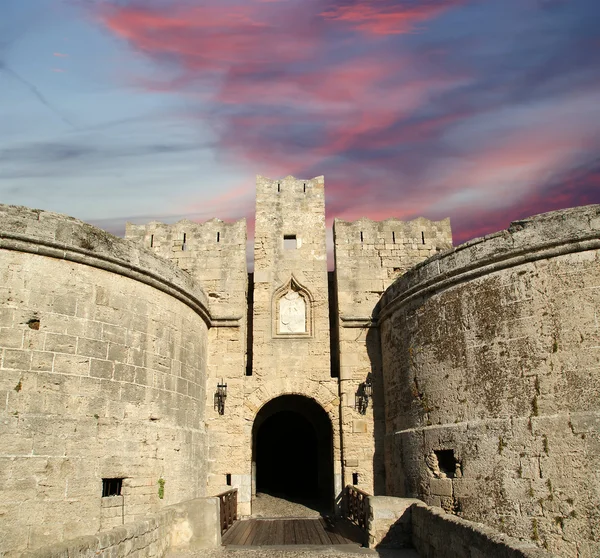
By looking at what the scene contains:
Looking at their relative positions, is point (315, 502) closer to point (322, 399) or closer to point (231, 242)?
point (322, 399)

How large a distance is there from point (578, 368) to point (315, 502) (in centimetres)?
869

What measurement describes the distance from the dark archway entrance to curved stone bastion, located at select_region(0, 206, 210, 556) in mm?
5511

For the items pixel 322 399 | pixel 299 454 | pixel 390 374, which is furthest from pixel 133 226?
pixel 299 454

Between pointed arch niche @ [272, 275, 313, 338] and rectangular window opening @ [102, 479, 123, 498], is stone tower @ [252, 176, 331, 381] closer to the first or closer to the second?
pointed arch niche @ [272, 275, 313, 338]

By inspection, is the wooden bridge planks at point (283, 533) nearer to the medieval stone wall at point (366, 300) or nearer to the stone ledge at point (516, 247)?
the medieval stone wall at point (366, 300)

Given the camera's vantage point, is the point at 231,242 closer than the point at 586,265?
No

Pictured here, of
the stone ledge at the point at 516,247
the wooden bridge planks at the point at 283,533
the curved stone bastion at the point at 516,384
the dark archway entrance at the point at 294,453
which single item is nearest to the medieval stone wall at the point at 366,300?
the wooden bridge planks at the point at 283,533

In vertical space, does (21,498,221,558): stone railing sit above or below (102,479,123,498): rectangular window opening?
below

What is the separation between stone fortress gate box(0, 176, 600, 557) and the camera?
24.0ft

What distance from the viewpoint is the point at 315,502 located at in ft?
46.4

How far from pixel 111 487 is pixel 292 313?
5768 millimetres

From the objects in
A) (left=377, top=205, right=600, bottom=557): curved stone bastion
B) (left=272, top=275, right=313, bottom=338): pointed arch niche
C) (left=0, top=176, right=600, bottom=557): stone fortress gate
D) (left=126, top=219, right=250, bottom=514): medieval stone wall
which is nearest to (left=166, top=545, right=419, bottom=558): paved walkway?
(left=0, top=176, right=600, bottom=557): stone fortress gate

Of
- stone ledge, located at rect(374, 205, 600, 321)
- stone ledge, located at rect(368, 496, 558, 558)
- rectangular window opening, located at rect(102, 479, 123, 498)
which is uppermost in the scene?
stone ledge, located at rect(374, 205, 600, 321)

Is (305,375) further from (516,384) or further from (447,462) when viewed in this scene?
(516,384)
